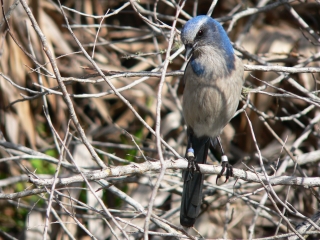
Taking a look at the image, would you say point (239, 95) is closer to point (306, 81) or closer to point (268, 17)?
point (306, 81)

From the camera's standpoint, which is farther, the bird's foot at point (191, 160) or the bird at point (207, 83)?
the bird at point (207, 83)

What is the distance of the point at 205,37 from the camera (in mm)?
3963

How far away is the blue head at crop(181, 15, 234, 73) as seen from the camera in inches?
149

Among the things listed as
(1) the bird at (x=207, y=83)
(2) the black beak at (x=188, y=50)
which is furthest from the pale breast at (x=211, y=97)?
(2) the black beak at (x=188, y=50)

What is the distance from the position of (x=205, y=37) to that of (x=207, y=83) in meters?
0.35

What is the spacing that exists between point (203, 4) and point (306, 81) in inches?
68.2

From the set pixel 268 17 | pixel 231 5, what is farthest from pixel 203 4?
pixel 268 17

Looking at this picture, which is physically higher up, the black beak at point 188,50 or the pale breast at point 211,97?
the black beak at point 188,50

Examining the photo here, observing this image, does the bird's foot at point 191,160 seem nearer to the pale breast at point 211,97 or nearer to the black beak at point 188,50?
the pale breast at point 211,97

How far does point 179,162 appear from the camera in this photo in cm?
312

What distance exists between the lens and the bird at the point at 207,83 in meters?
3.97

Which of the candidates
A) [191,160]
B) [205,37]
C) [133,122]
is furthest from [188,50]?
[133,122]

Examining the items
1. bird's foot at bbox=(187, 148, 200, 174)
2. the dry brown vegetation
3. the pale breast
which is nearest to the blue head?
the pale breast

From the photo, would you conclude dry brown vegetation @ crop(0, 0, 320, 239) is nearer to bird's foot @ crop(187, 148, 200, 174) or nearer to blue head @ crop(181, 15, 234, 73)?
bird's foot @ crop(187, 148, 200, 174)
